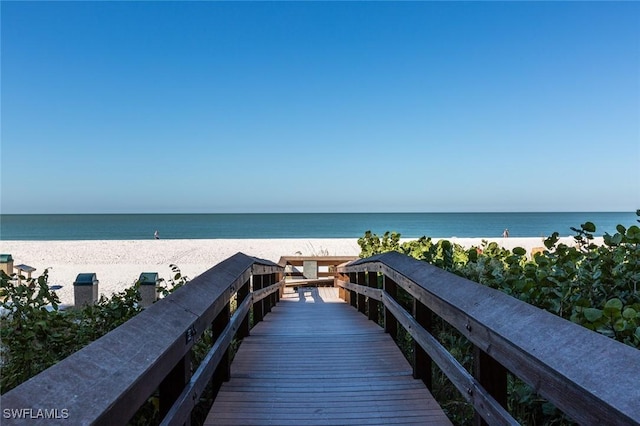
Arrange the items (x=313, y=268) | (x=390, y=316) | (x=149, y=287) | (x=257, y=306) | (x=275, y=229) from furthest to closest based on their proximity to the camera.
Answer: (x=275, y=229), (x=313, y=268), (x=257, y=306), (x=149, y=287), (x=390, y=316)

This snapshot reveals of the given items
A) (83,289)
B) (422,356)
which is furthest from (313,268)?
(422,356)

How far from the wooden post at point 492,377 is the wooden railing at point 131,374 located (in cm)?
136

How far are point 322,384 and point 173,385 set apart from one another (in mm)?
1510

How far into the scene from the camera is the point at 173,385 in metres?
1.88

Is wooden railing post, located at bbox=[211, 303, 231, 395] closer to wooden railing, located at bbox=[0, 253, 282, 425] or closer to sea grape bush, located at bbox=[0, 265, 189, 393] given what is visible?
wooden railing, located at bbox=[0, 253, 282, 425]

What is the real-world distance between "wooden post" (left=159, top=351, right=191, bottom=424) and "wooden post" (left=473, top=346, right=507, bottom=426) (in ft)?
4.56

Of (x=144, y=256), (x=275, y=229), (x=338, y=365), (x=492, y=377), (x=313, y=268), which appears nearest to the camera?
(x=492, y=377)

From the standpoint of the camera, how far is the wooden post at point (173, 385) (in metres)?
1.82

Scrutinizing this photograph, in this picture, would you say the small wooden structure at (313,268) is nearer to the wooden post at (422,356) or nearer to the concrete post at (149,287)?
the concrete post at (149,287)

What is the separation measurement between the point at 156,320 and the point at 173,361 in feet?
0.58

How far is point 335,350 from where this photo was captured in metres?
3.98

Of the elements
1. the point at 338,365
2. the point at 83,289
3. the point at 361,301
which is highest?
the point at 83,289

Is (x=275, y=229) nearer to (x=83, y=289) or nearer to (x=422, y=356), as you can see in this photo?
(x=83, y=289)

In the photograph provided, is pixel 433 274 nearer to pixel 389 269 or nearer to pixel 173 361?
pixel 389 269
